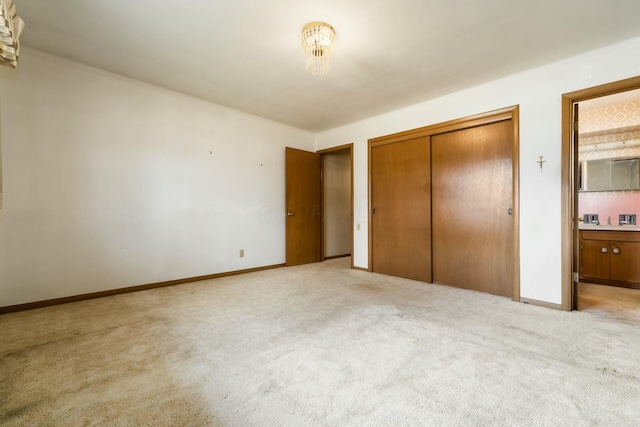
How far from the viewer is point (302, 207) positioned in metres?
4.98

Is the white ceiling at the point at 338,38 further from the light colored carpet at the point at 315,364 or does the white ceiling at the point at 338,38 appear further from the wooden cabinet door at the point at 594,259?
the wooden cabinet door at the point at 594,259

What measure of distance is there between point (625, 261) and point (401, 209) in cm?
278

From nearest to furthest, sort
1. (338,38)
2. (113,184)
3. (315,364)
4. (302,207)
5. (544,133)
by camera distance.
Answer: (315,364)
(338,38)
(544,133)
(113,184)
(302,207)

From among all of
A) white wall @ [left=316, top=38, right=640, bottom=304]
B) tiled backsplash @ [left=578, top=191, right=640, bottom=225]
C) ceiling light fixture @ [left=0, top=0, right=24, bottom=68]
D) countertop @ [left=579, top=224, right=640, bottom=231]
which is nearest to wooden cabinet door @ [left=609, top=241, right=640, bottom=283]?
countertop @ [left=579, top=224, right=640, bottom=231]

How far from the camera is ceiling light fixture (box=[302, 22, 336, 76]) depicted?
7.18 feet

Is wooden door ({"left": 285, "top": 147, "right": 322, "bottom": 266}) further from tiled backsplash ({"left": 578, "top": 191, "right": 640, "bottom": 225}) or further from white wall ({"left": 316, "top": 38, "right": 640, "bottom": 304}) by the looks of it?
tiled backsplash ({"left": 578, "top": 191, "right": 640, "bottom": 225})

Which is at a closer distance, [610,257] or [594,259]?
[610,257]

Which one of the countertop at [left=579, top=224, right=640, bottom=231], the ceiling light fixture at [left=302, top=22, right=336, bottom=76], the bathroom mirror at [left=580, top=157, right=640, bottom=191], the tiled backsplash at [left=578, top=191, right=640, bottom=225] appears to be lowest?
the countertop at [left=579, top=224, right=640, bottom=231]

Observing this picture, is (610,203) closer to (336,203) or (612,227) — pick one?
(612,227)

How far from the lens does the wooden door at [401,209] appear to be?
12.4 feet

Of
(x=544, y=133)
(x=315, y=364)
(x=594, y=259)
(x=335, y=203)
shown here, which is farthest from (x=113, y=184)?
(x=594, y=259)

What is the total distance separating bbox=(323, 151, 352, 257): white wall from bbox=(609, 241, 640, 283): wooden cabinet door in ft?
13.3

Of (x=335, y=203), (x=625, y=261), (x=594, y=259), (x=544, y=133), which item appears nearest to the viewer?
(x=544, y=133)

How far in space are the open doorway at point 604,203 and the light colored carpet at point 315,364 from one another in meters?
0.77
